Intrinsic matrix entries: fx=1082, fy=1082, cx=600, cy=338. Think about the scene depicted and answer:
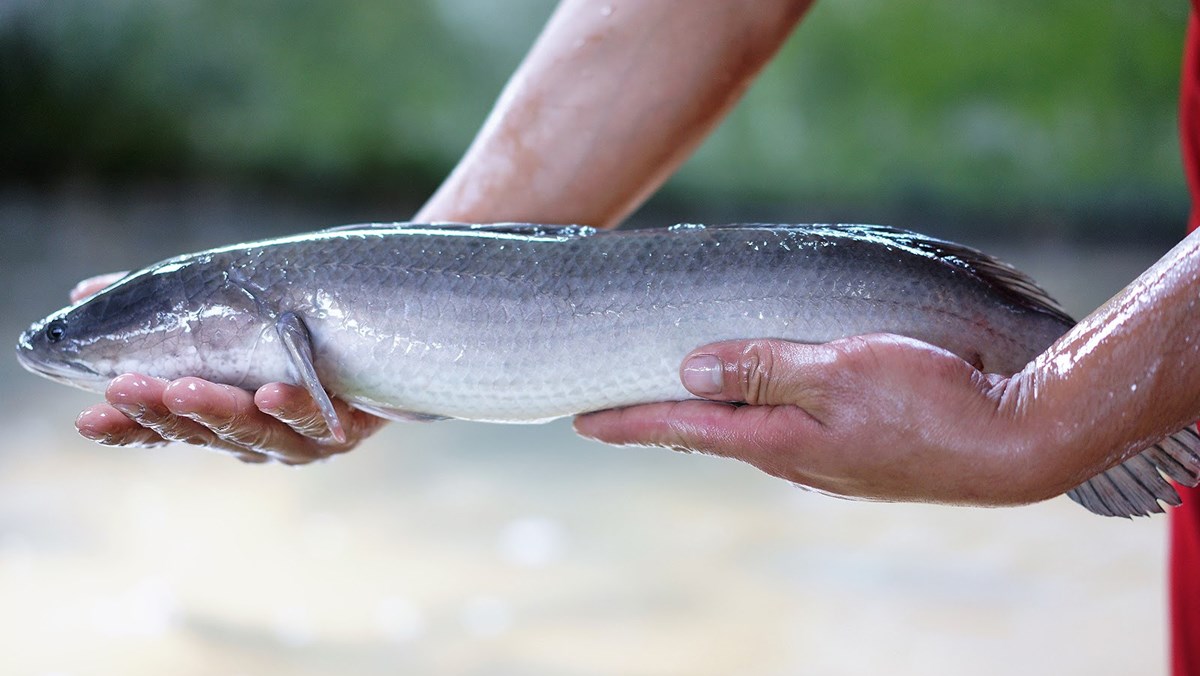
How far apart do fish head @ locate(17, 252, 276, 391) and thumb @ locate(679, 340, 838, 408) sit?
1.62 feet

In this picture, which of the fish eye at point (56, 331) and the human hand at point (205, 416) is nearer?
the human hand at point (205, 416)

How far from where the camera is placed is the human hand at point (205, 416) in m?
1.12

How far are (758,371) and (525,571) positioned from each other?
1.75 metres

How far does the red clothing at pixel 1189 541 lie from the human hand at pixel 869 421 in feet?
1.36

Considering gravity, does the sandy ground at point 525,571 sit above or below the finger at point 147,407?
above

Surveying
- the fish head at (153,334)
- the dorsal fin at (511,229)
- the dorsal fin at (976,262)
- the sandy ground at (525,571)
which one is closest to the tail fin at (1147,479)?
the dorsal fin at (976,262)

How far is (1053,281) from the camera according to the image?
5.55m

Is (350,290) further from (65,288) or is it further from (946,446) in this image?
(65,288)

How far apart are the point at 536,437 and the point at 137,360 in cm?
255

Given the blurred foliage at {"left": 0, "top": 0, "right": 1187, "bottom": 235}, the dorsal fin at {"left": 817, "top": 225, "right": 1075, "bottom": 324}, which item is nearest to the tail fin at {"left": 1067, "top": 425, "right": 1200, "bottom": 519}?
the dorsal fin at {"left": 817, "top": 225, "right": 1075, "bottom": 324}

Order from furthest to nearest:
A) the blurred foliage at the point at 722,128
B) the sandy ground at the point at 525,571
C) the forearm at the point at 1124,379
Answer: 1. the blurred foliage at the point at 722,128
2. the sandy ground at the point at 525,571
3. the forearm at the point at 1124,379

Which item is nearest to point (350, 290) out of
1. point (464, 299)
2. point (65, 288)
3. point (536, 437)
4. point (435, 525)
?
point (464, 299)

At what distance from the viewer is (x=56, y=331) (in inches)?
48.8

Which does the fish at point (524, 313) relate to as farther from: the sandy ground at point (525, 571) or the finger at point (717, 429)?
the sandy ground at point (525, 571)
